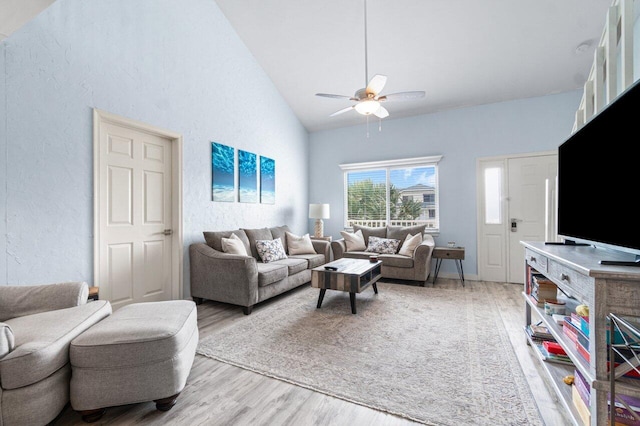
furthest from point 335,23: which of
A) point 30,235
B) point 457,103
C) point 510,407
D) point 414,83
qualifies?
point 510,407

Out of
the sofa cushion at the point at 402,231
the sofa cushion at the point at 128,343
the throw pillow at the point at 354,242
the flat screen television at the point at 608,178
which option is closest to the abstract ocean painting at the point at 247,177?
the throw pillow at the point at 354,242

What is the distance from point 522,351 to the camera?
2223 millimetres

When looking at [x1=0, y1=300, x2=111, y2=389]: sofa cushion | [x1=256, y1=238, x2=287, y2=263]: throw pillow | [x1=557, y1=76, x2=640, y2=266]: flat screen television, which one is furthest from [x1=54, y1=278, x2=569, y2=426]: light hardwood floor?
[x1=256, y1=238, x2=287, y2=263]: throw pillow

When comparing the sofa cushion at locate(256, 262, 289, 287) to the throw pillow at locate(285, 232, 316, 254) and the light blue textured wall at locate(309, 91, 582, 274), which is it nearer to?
the throw pillow at locate(285, 232, 316, 254)

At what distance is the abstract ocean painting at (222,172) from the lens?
12.7 ft

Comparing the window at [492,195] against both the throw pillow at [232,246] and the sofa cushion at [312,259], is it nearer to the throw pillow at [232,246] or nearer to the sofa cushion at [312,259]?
the sofa cushion at [312,259]

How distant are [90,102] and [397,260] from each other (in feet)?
13.3

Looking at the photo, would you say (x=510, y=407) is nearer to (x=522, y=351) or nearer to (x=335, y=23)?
(x=522, y=351)

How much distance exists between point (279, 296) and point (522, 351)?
2.61m

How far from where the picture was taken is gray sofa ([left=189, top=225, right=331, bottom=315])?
3.08 m

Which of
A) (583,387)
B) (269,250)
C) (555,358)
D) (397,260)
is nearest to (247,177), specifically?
(269,250)

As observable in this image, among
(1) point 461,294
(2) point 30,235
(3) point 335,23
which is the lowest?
(1) point 461,294

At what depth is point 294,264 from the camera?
3787mm

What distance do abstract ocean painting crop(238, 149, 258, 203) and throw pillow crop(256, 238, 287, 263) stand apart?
0.81 m
